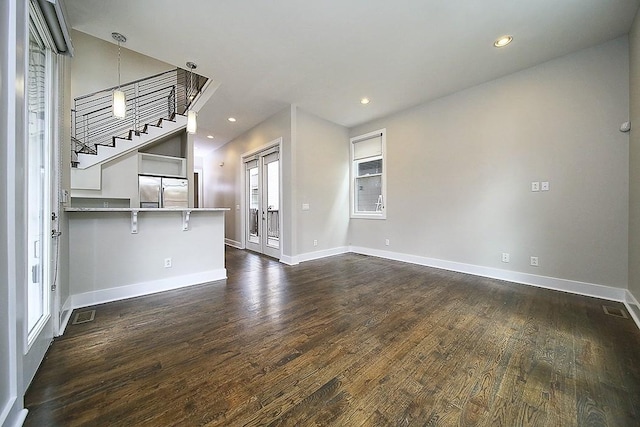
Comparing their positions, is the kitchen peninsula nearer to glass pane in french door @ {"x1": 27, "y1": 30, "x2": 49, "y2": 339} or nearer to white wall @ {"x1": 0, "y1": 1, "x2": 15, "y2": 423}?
glass pane in french door @ {"x1": 27, "y1": 30, "x2": 49, "y2": 339}

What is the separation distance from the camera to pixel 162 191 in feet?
17.8

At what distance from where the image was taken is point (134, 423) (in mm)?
1132

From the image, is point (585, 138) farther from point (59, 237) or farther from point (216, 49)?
point (59, 237)

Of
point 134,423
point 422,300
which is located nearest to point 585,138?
point 422,300

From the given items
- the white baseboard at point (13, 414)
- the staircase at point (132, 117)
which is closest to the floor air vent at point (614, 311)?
the white baseboard at point (13, 414)

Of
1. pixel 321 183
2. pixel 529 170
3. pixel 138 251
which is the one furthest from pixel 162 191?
pixel 529 170

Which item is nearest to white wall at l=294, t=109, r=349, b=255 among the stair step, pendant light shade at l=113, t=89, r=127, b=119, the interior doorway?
the interior doorway

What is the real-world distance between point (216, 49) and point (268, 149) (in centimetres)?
234

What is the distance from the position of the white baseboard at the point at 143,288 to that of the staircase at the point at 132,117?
2925mm

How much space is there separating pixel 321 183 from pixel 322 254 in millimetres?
1491

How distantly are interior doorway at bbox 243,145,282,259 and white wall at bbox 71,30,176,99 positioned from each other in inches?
127

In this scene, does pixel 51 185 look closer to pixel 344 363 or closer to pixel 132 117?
pixel 344 363

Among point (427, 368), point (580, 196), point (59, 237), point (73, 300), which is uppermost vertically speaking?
point (580, 196)

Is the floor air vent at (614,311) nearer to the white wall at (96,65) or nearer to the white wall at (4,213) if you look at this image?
the white wall at (4,213)
